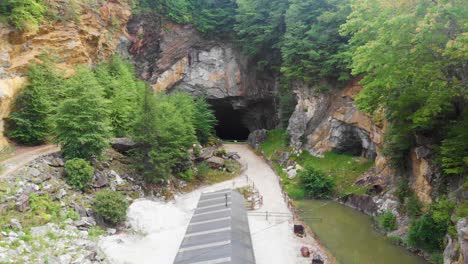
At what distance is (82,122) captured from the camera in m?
21.8

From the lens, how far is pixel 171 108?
30.8m

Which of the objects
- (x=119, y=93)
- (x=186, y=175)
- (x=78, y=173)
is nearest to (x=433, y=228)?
(x=78, y=173)

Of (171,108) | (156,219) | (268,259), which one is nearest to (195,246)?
(268,259)

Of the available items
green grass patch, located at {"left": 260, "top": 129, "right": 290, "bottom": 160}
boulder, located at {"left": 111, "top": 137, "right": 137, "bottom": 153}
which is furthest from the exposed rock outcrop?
boulder, located at {"left": 111, "top": 137, "right": 137, "bottom": 153}

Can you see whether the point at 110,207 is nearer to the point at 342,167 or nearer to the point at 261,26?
the point at 342,167

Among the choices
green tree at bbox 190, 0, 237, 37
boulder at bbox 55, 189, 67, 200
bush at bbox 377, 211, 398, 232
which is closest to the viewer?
boulder at bbox 55, 189, 67, 200

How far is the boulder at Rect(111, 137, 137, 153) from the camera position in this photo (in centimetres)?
2769

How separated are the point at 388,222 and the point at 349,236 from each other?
92.7 inches

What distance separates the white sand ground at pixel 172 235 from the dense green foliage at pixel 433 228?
5.02 metres

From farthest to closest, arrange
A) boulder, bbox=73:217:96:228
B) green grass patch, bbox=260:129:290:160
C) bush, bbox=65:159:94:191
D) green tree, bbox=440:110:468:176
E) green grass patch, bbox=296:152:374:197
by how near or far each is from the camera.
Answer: green grass patch, bbox=260:129:290:160, green grass patch, bbox=296:152:374:197, bush, bbox=65:159:94:191, boulder, bbox=73:217:96:228, green tree, bbox=440:110:468:176

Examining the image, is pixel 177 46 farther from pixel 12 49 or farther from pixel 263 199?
pixel 263 199

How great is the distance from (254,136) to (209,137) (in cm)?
750

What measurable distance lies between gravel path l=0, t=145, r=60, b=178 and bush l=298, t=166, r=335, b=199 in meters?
18.6

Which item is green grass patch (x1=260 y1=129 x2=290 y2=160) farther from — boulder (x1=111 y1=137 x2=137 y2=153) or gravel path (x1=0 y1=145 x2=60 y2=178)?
gravel path (x1=0 y1=145 x2=60 y2=178)
